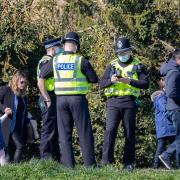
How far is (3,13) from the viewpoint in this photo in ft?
46.8

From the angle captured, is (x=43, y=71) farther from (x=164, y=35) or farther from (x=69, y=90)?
(x=164, y=35)

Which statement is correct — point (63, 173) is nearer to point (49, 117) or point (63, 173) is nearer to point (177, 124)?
point (49, 117)

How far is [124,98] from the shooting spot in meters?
11.0

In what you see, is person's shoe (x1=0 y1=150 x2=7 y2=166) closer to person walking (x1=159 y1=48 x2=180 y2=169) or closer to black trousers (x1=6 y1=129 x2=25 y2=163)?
black trousers (x1=6 y1=129 x2=25 y2=163)

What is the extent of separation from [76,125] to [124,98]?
1.17 metres

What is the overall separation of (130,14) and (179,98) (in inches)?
125

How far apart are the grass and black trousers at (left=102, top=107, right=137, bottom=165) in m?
1.27

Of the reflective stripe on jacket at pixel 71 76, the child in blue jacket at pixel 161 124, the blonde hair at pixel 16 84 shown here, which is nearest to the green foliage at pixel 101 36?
the child in blue jacket at pixel 161 124

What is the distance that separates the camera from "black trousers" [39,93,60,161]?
11.6 m

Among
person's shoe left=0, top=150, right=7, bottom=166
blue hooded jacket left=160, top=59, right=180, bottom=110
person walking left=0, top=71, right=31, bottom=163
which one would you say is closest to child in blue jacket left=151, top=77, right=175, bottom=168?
blue hooded jacket left=160, top=59, right=180, bottom=110

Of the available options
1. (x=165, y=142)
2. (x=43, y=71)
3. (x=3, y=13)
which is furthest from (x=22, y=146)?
(x=3, y=13)

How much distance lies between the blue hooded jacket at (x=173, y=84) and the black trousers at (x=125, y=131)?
72cm

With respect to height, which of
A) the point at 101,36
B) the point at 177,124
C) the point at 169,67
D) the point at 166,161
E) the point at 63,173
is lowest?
the point at 166,161

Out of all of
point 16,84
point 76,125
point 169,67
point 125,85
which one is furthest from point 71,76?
point 169,67
